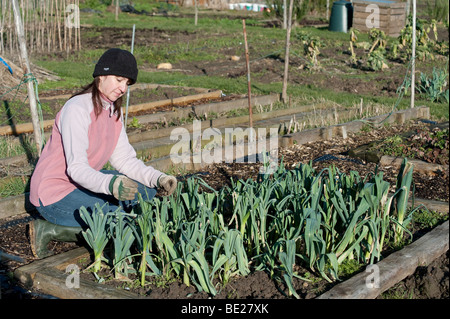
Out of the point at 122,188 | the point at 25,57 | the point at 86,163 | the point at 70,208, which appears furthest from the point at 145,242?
the point at 25,57

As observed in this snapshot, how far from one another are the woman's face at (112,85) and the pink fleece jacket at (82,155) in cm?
8

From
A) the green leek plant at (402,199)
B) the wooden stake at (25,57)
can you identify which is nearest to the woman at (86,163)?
the wooden stake at (25,57)

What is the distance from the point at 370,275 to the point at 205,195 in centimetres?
100

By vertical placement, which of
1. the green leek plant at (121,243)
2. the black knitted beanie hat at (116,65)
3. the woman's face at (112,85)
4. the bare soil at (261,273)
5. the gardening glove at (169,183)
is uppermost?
the black knitted beanie hat at (116,65)

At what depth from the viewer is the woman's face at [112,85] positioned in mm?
3586

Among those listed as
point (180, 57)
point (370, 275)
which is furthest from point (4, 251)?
point (180, 57)

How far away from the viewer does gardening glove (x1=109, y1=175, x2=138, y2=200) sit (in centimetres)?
332

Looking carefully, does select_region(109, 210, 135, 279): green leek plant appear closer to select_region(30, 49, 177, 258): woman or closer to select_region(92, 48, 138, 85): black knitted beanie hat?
select_region(30, 49, 177, 258): woman

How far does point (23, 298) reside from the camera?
3109 millimetres

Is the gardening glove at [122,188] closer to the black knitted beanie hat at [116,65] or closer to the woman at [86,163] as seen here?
the woman at [86,163]

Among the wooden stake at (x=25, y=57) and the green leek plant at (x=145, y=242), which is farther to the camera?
the wooden stake at (x=25, y=57)

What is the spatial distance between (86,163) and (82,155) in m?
0.05

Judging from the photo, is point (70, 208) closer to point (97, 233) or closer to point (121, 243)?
point (97, 233)

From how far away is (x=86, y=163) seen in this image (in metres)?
3.52
